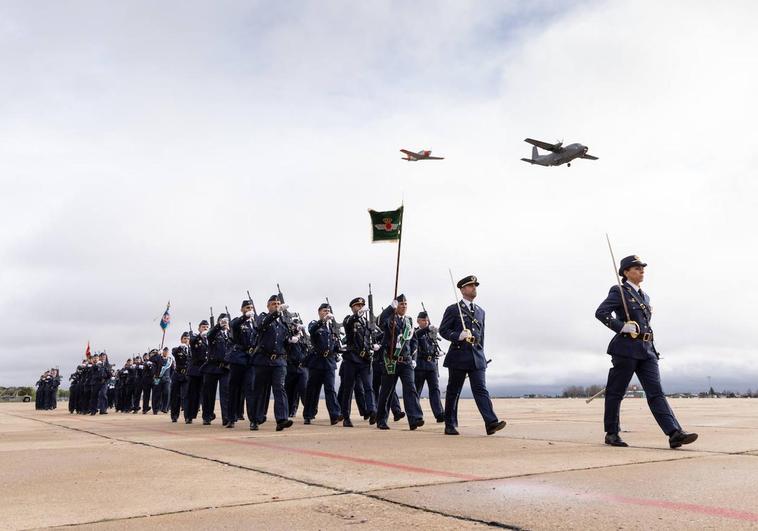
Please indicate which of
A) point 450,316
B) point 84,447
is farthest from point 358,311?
point 84,447

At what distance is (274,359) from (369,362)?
6.73 ft

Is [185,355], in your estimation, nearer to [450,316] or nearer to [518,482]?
[450,316]

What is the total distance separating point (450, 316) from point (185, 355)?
885cm

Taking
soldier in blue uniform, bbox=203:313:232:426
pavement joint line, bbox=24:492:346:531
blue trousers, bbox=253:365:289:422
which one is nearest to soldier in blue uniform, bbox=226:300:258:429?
blue trousers, bbox=253:365:289:422

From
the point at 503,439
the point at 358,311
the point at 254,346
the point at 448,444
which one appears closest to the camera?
the point at 448,444

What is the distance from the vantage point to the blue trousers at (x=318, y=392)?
11.2 metres

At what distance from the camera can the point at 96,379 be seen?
69.6 feet

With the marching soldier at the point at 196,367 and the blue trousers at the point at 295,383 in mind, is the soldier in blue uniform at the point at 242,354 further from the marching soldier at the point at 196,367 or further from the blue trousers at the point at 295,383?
the marching soldier at the point at 196,367

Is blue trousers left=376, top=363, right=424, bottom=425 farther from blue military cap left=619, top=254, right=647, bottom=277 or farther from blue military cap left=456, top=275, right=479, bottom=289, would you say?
blue military cap left=619, top=254, right=647, bottom=277

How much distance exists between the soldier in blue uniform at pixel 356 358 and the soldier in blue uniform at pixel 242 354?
1521mm

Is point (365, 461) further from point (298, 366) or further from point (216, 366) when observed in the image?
point (216, 366)

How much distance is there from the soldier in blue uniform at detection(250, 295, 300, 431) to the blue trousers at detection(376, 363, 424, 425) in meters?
1.35

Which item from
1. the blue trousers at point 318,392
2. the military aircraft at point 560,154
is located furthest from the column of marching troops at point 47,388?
the military aircraft at point 560,154

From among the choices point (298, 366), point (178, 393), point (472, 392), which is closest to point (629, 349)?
point (472, 392)
